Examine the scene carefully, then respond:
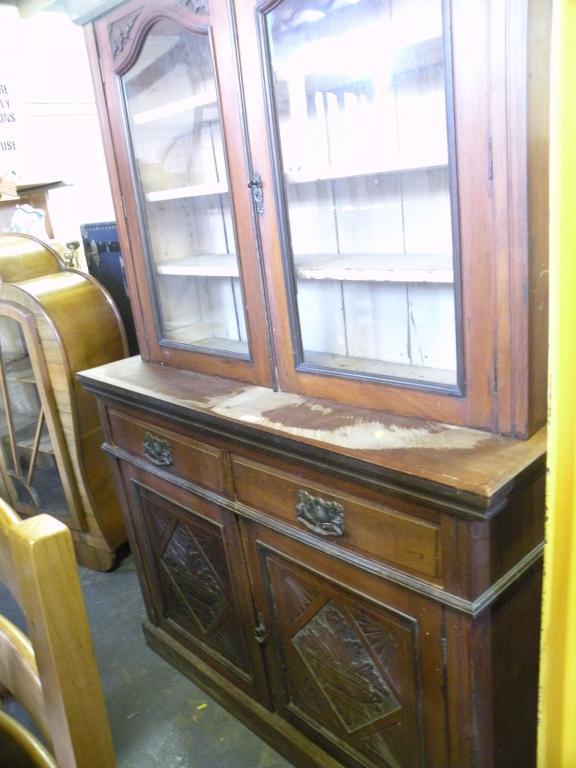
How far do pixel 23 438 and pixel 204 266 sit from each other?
49.7 inches

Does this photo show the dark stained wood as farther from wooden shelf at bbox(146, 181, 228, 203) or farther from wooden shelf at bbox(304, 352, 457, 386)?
wooden shelf at bbox(146, 181, 228, 203)

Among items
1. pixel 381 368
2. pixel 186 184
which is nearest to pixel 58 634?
pixel 381 368

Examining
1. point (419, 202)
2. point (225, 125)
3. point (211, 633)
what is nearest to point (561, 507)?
point (419, 202)

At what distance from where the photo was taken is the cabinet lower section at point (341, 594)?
93 centimetres

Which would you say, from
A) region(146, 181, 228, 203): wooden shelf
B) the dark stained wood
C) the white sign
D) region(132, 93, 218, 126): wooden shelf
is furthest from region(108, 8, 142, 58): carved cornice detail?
the white sign

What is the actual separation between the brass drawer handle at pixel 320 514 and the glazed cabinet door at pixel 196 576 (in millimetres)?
246

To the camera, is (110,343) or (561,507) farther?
(110,343)

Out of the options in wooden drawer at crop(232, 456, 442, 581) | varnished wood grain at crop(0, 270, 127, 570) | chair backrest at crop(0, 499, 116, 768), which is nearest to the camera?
chair backrest at crop(0, 499, 116, 768)

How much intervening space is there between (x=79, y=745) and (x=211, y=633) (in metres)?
1.05

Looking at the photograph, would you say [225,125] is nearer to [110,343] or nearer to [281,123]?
[281,123]

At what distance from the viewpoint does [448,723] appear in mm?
1019

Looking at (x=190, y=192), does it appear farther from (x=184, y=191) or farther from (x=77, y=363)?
(x=77, y=363)

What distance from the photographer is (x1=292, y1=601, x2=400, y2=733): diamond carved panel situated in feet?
3.78

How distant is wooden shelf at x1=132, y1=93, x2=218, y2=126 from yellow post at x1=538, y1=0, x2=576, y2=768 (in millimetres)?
802
